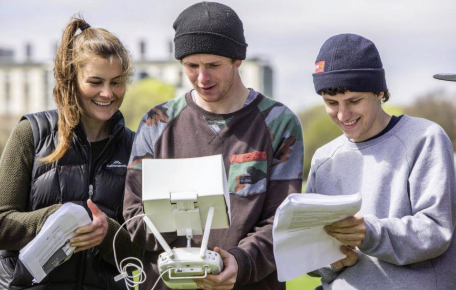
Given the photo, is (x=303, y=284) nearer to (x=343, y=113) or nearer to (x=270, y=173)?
(x=270, y=173)

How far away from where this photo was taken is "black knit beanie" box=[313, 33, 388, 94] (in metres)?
4.14

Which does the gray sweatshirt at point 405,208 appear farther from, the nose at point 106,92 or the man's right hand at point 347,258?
the nose at point 106,92

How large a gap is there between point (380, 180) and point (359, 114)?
1.07 feet

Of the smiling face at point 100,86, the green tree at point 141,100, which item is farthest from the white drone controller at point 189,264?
the green tree at point 141,100

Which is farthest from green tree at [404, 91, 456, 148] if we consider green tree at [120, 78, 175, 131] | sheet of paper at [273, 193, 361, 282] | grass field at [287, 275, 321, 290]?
sheet of paper at [273, 193, 361, 282]

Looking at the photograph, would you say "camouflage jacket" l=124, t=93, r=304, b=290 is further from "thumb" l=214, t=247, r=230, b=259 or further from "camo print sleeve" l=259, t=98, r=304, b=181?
"thumb" l=214, t=247, r=230, b=259

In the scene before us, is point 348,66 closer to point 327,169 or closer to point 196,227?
point 327,169

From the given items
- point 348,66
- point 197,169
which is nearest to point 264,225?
point 197,169

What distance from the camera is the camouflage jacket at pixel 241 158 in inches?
163

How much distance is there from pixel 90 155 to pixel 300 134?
1.14 metres

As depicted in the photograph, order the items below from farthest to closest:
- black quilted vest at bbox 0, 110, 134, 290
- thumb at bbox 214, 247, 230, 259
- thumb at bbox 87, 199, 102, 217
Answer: black quilted vest at bbox 0, 110, 134, 290
thumb at bbox 87, 199, 102, 217
thumb at bbox 214, 247, 230, 259

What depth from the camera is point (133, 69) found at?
491cm

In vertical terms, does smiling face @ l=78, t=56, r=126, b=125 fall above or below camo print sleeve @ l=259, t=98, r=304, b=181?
above

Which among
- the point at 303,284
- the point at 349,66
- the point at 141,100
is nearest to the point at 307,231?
the point at 349,66
